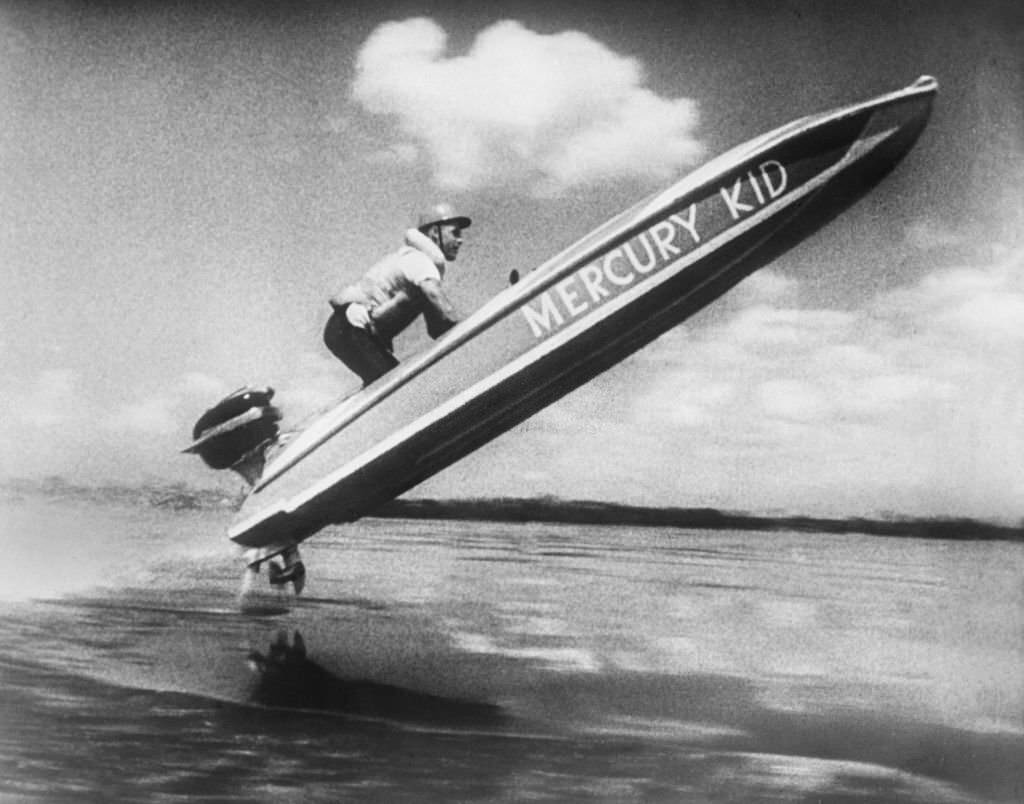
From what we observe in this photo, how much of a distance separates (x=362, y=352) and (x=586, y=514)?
558 mm

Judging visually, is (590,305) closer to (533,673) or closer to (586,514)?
(586,514)

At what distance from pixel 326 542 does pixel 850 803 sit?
1138 mm

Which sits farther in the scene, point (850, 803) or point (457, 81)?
point (457, 81)

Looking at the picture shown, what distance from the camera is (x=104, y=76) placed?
97.7 inches

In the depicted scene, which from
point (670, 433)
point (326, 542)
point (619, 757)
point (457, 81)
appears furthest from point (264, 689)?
point (457, 81)

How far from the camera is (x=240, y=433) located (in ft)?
7.72

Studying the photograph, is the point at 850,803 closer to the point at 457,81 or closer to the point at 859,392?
the point at 859,392

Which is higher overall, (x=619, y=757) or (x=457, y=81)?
(x=457, y=81)

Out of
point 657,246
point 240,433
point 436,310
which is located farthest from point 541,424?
point 240,433

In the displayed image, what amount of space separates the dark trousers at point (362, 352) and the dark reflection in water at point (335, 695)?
1.79 feet

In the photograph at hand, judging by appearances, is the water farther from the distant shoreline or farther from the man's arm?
the man's arm

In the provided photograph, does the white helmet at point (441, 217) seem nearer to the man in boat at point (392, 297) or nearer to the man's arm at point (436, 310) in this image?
the man in boat at point (392, 297)

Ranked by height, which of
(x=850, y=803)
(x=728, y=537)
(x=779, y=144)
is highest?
(x=779, y=144)

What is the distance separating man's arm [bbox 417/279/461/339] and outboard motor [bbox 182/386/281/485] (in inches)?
14.2
